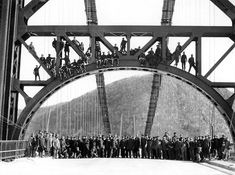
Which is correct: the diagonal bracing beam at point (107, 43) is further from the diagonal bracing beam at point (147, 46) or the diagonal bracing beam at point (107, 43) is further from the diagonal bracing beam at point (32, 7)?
the diagonal bracing beam at point (32, 7)

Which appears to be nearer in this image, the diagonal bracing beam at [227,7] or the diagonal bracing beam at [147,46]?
the diagonal bracing beam at [227,7]

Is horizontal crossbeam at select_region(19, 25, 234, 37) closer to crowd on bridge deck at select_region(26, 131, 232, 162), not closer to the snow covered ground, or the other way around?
crowd on bridge deck at select_region(26, 131, 232, 162)

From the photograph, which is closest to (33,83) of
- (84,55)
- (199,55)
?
(84,55)

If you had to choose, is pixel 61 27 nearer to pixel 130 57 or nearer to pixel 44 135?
pixel 130 57

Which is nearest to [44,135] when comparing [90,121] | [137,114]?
[90,121]

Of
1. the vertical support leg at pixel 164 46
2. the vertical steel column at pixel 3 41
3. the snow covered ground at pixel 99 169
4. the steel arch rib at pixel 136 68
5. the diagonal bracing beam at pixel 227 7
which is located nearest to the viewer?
the snow covered ground at pixel 99 169

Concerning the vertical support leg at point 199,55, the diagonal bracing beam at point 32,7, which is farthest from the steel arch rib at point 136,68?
the diagonal bracing beam at point 32,7

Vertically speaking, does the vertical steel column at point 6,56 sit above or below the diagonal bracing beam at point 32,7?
below

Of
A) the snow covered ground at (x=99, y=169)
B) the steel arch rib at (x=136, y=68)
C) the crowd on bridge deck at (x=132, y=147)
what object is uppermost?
the steel arch rib at (x=136, y=68)
